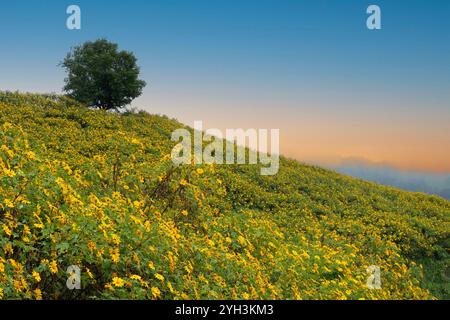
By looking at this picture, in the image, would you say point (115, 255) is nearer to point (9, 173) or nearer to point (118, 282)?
point (118, 282)

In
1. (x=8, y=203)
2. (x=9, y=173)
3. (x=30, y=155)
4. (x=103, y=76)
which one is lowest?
(x=8, y=203)

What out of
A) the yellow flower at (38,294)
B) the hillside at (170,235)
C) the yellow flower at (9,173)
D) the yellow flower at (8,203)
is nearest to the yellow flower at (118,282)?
the hillside at (170,235)

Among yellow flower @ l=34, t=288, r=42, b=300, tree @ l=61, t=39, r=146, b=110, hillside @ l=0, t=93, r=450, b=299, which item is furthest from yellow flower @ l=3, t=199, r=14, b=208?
tree @ l=61, t=39, r=146, b=110

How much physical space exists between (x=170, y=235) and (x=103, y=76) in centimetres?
2418

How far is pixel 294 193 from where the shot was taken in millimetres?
18562

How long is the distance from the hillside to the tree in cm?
1063

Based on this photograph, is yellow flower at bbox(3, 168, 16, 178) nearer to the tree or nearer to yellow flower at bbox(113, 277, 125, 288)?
yellow flower at bbox(113, 277, 125, 288)

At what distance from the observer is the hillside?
18.3 ft

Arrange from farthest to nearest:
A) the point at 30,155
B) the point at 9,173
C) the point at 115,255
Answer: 1. the point at 30,155
2. the point at 9,173
3. the point at 115,255

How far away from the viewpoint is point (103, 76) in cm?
2898

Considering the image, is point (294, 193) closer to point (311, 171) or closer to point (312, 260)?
point (311, 171)

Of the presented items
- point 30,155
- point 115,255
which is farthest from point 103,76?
point 115,255
